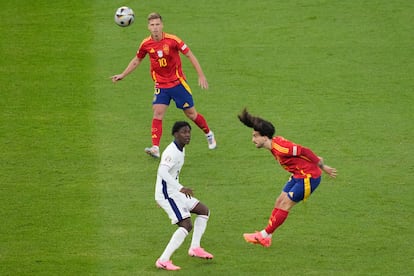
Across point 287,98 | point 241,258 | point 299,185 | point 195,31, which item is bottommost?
point 241,258

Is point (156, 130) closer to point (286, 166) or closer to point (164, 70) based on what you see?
point (164, 70)

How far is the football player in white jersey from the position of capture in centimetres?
1228

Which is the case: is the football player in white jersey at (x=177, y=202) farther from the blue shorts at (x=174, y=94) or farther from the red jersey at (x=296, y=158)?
the blue shorts at (x=174, y=94)

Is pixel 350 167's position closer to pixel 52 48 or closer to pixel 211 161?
pixel 211 161

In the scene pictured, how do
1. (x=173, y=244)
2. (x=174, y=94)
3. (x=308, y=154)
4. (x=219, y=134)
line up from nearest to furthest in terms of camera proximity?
(x=173, y=244) → (x=308, y=154) → (x=174, y=94) → (x=219, y=134)

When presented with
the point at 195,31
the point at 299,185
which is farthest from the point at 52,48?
the point at 299,185

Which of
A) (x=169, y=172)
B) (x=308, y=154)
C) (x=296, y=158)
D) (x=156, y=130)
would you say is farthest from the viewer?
(x=156, y=130)

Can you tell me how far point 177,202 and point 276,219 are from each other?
144cm

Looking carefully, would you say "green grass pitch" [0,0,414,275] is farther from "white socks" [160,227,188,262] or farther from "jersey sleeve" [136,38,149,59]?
"jersey sleeve" [136,38,149,59]

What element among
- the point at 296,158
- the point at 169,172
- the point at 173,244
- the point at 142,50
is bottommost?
the point at 173,244

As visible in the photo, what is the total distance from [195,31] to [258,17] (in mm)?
1665

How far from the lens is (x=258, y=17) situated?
21938mm

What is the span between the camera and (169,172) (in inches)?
490

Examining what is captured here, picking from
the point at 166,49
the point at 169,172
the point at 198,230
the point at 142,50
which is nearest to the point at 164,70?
the point at 166,49
